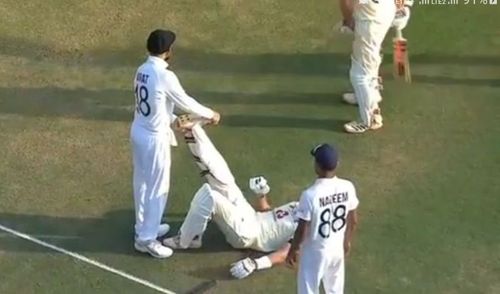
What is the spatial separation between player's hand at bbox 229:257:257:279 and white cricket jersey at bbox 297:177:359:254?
1.23 meters

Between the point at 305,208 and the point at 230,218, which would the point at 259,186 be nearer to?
the point at 230,218

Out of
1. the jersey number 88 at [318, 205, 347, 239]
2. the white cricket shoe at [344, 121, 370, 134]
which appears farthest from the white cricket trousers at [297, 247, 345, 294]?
the white cricket shoe at [344, 121, 370, 134]

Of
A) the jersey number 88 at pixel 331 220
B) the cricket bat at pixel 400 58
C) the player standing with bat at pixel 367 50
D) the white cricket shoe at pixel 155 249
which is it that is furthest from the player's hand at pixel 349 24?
the jersey number 88 at pixel 331 220

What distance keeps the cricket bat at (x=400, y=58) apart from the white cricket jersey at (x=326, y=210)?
4.02 meters

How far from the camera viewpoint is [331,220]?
857 centimetres

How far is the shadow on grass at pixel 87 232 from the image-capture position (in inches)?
405

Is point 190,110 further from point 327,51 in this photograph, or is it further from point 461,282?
point 327,51

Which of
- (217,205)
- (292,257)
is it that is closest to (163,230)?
(217,205)

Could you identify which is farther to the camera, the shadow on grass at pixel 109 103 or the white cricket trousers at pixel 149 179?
the shadow on grass at pixel 109 103

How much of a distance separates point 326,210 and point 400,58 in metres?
4.24

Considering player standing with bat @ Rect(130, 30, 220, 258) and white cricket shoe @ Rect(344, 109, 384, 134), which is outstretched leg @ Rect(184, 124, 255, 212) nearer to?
player standing with bat @ Rect(130, 30, 220, 258)

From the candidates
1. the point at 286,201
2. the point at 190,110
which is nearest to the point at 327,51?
the point at 286,201

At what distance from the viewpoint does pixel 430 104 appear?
12312 millimetres

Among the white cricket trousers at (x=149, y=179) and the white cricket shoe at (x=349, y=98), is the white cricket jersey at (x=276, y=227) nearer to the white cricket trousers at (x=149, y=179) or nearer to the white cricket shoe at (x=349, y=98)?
the white cricket trousers at (x=149, y=179)
